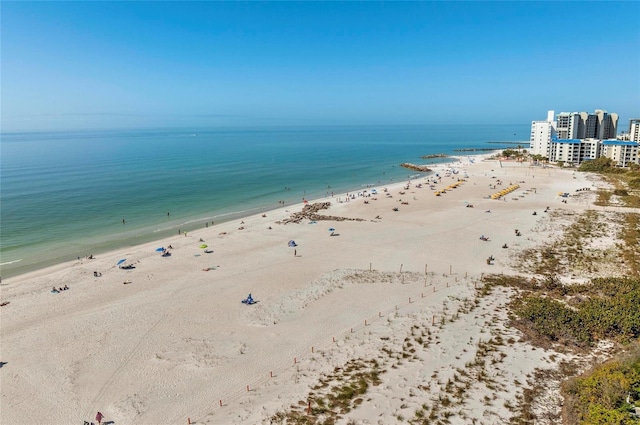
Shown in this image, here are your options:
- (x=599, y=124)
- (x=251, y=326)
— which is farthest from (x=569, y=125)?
(x=251, y=326)

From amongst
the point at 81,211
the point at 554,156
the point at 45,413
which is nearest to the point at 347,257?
the point at 45,413

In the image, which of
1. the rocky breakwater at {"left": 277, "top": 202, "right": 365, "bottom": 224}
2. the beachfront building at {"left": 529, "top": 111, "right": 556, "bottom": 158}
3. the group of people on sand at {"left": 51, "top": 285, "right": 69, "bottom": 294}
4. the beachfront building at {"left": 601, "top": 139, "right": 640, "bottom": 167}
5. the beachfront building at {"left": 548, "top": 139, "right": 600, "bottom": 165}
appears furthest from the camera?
the beachfront building at {"left": 529, "top": 111, "right": 556, "bottom": 158}

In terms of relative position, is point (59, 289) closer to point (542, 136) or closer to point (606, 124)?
point (542, 136)

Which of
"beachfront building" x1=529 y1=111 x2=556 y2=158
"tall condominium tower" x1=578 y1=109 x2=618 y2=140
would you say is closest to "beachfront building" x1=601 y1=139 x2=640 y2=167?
"beachfront building" x1=529 y1=111 x2=556 y2=158

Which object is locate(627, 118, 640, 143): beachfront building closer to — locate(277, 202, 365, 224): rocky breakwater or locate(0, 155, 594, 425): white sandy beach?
locate(0, 155, 594, 425): white sandy beach

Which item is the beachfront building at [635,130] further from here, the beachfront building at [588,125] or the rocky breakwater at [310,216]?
the rocky breakwater at [310,216]

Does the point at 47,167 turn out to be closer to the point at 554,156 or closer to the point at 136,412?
the point at 136,412
